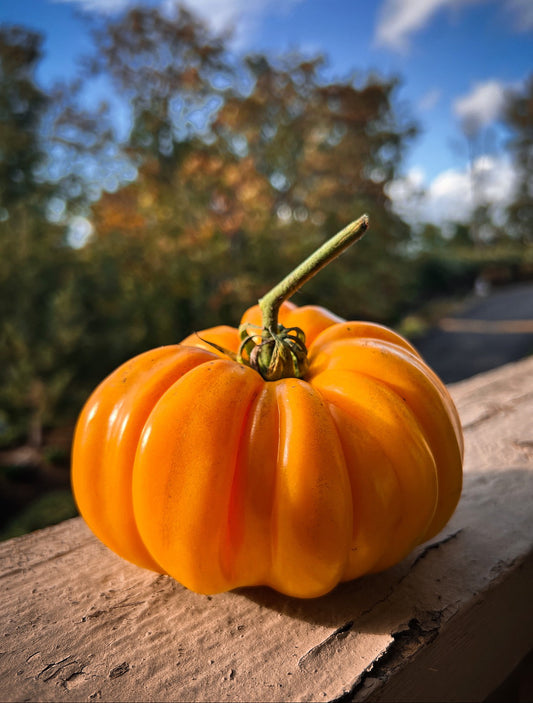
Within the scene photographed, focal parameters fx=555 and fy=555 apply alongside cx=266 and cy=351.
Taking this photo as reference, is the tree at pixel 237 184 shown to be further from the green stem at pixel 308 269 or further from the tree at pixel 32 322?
the green stem at pixel 308 269

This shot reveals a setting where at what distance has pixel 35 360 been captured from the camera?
405 cm

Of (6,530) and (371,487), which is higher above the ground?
(371,487)

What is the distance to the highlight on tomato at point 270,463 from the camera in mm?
708

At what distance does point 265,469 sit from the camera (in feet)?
2.37

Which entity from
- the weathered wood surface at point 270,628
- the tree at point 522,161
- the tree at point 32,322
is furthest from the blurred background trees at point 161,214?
the tree at point 522,161

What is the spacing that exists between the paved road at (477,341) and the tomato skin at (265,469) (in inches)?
253

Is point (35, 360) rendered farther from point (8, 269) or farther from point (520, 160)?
point (520, 160)

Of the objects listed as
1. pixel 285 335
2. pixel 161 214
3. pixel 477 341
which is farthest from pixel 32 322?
pixel 477 341

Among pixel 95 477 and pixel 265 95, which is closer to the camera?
pixel 95 477

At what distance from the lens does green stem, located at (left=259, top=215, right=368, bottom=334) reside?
0.82 meters

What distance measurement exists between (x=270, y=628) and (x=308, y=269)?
507 mm

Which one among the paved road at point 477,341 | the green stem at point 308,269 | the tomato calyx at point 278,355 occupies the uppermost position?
the green stem at point 308,269

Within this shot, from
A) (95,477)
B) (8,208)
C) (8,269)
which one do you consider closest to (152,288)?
(8,269)

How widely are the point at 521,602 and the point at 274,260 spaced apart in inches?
196
